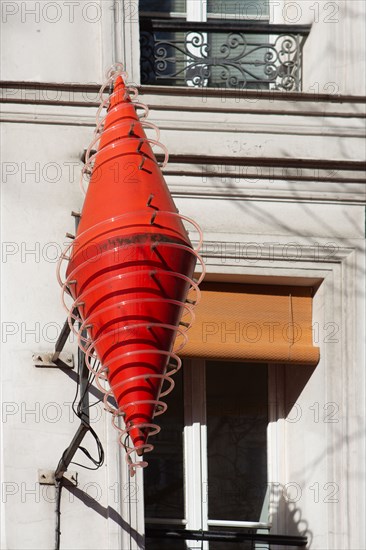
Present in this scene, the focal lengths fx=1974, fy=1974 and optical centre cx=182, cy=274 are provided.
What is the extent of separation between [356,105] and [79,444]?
3369 mm

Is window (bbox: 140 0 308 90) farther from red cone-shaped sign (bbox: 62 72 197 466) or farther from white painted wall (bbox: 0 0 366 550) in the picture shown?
red cone-shaped sign (bbox: 62 72 197 466)

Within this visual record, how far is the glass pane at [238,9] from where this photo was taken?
51.6 ft

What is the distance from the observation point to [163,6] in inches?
614

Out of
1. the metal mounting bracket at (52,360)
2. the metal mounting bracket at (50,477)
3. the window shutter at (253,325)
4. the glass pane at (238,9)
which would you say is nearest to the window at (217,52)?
the glass pane at (238,9)

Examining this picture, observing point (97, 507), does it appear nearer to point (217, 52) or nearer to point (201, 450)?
point (201, 450)

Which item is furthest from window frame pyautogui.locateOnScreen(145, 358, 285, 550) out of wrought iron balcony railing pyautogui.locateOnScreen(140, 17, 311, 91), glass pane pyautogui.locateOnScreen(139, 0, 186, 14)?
glass pane pyautogui.locateOnScreen(139, 0, 186, 14)

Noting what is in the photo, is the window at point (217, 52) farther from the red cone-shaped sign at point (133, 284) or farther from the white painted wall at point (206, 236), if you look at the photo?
the red cone-shaped sign at point (133, 284)

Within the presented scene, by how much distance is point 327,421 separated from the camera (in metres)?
14.5

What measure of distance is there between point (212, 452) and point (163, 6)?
11.7 ft

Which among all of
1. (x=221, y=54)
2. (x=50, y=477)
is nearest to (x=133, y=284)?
(x=50, y=477)

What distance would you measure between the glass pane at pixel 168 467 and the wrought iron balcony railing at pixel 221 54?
2313 mm

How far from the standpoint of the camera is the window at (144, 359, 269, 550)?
14.7 metres

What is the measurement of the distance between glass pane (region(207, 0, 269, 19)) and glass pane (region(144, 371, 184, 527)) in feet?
9.83

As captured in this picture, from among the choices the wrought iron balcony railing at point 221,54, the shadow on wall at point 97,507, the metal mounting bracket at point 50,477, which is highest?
the wrought iron balcony railing at point 221,54
